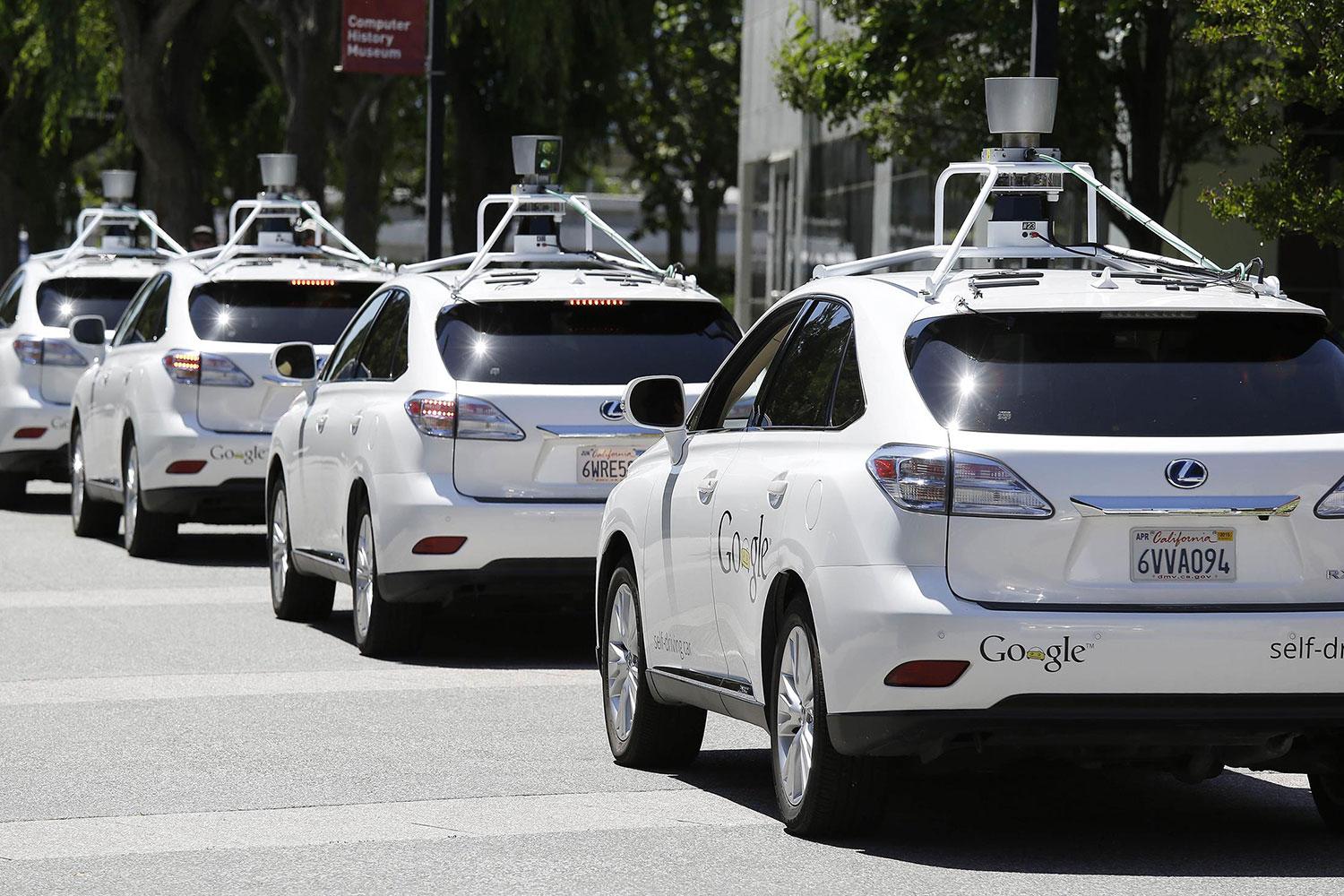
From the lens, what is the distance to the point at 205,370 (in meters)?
15.5

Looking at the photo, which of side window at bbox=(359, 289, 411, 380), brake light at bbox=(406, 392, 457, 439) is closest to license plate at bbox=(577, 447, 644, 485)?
brake light at bbox=(406, 392, 457, 439)

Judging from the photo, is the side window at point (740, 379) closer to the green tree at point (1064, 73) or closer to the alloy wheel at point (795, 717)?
the alloy wheel at point (795, 717)

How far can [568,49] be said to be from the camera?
1222 inches

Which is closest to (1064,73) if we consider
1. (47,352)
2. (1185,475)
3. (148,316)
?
(148,316)

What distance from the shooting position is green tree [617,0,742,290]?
181 ft

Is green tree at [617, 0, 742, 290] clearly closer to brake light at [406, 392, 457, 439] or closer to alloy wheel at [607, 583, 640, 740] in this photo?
brake light at [406, 392, 457, 439]

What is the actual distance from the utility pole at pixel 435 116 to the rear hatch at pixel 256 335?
19.5 feet

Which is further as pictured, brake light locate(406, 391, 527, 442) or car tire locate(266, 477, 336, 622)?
car tire locate(266, 477, 336, 622)

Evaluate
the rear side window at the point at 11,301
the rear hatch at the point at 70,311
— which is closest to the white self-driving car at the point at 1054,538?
the rear hatch at the point at 70,311

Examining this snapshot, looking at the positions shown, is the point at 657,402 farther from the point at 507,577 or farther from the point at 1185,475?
the point at 507,577

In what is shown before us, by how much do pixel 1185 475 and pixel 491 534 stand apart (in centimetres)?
490

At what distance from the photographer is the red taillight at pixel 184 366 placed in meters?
15.5

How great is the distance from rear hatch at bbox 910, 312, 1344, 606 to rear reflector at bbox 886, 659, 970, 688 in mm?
184

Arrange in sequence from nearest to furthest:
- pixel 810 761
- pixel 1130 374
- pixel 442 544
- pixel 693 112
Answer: pixel 1130 374
pixel 810 761
pixel 442 544
pixel 693 112
